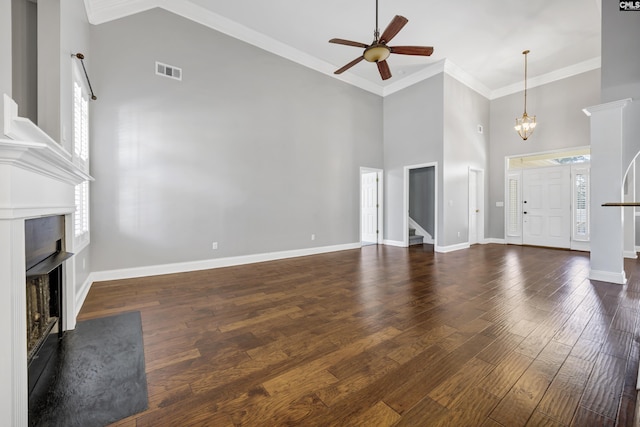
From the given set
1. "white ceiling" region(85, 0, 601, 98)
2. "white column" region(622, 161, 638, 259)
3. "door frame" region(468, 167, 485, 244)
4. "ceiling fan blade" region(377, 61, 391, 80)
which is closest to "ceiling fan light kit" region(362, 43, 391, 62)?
"ceiling fan blade" region(377, 61, 391, 80)

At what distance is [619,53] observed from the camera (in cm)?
343

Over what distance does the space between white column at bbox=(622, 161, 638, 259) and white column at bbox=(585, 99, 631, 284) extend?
8.58 feet

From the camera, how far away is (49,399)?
1489mm

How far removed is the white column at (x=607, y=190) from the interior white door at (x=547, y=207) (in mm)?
3485

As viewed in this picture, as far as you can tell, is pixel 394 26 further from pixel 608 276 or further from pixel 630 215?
pixel 630 215

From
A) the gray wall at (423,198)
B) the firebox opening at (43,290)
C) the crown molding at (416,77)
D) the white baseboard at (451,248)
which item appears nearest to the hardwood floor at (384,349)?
the firebox opening at (43,290)

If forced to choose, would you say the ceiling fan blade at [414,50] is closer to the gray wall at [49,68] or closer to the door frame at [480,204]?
the gray wall at [49,68]

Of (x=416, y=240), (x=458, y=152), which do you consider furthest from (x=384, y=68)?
(x=416, y=240)

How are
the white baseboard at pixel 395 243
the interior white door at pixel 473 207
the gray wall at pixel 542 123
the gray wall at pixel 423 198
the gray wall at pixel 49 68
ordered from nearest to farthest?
the gray wall at pixel 49 68, the gray wall at pixel 542 123, the white baseboard at pixel 395 243, the interior white door at pixel 473 207, the gray wall at pixel 423 198

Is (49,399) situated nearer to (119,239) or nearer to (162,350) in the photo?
(162,350)

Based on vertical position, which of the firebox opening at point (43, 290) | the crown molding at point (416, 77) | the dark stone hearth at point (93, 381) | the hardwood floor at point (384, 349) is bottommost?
the dark stone hearth at point (93, 381)

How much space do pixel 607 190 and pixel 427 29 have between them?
3906 mm

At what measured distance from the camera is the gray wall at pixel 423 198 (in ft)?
24.8

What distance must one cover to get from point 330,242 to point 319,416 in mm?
4958
